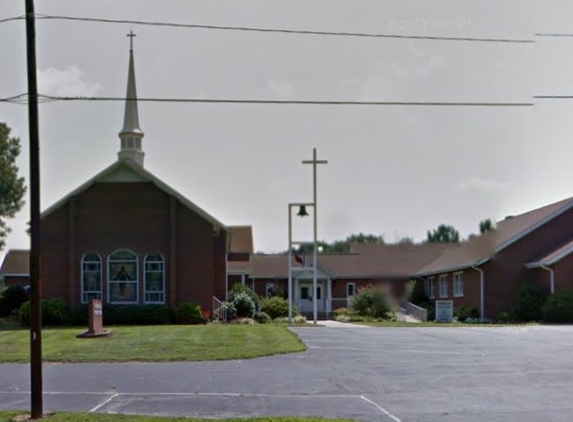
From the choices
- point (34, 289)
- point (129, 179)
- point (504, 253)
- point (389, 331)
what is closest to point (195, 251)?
point (129, 179)

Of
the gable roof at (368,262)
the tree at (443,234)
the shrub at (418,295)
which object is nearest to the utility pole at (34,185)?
the gable roof at (368,262)

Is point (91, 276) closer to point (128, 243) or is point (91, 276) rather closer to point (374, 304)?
point (128, 243)

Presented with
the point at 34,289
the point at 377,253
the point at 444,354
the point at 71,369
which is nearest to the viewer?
the point at 34,289

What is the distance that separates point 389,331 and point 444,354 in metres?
8.84

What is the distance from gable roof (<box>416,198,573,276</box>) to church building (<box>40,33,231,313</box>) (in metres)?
14.0

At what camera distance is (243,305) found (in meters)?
40.9

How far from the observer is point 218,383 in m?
16.2

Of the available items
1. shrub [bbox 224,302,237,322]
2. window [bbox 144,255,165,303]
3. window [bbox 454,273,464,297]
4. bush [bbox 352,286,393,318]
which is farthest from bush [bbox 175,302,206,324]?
window [bbox 454,273,464,297]

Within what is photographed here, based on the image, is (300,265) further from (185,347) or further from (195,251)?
(185,347)

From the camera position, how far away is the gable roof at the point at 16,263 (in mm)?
55553

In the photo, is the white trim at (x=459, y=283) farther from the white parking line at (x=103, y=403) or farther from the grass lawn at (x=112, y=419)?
the grass lawn at (x=112, y=419)

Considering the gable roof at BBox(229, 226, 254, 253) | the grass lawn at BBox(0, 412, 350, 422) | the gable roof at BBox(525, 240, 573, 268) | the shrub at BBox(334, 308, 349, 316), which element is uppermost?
the gable roof at BBox(229, 226, 254, 253)

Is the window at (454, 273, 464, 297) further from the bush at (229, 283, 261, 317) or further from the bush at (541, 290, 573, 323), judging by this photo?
the bush at (229, 283, 261, 317)

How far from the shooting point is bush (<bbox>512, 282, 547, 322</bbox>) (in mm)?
39219
